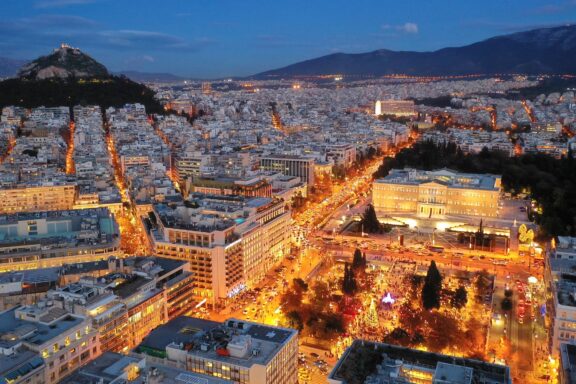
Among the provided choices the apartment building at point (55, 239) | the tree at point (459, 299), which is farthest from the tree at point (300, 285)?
the apartment building at point (55, 239)

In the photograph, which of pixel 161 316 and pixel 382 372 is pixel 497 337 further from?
pixel 161 316

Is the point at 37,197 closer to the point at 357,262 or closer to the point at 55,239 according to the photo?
the point at 55,239

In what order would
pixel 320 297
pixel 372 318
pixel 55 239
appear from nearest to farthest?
pixel 372 318
pixel 320 297
pixel 55 239

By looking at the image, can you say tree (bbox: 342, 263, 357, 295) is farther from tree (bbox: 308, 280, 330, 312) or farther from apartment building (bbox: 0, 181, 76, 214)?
apartment building (bbox: 0, 181, 76, 214)

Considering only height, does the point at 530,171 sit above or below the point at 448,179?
below

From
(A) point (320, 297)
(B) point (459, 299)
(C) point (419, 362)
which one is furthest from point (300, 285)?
(C) point (419, 362)

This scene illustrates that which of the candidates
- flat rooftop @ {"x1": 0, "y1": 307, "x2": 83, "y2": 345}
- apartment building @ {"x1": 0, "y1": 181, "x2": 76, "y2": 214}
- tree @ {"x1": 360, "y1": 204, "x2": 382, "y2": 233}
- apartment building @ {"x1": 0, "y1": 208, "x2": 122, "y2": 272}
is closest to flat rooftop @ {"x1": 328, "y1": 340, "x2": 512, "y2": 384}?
flat rooftop @ {"x1": 0, "y1": 307, "x2": 83, "y2": 345}

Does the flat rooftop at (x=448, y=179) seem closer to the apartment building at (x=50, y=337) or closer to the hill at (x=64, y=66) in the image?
the apartment building at (x=50, y=337)

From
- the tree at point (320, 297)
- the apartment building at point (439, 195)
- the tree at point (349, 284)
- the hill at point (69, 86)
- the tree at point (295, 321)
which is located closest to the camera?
the tree at point (295, 321)
